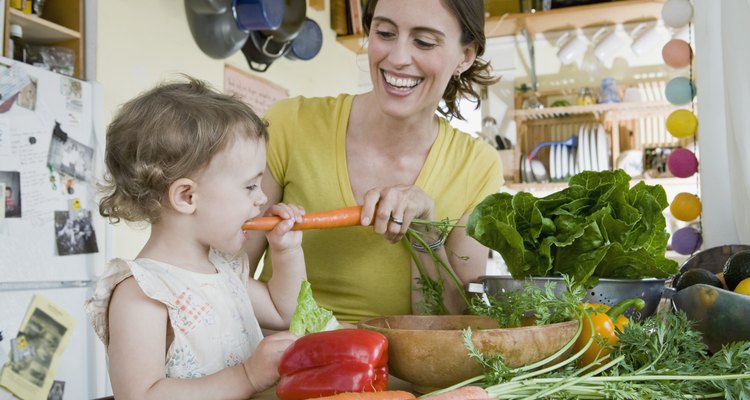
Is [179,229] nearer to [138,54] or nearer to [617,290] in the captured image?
[617,290]

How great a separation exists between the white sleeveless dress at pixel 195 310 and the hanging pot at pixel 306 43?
130 inches

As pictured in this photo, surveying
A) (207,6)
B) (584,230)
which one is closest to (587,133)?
(207,6)

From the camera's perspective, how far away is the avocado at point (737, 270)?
3.54 feet

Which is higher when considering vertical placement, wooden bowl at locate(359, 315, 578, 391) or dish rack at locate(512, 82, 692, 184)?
dish rack at locate(512, 82, 692, 184)

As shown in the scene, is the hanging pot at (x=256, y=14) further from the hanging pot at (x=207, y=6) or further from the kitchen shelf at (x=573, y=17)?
the kitchen shelf at (x=573, y=17)

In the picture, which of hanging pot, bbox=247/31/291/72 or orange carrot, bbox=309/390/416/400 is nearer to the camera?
orange carrot, bbox=309/390/416/400

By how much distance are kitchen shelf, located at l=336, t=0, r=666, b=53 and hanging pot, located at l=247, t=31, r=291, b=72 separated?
2.17ft

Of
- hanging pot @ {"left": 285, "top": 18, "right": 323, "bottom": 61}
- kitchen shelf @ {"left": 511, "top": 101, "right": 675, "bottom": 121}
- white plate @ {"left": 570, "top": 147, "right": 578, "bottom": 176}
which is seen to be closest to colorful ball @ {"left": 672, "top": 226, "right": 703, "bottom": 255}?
hanging pot @ {"left": 285, "top": 18, "right": 323, "bottom": 61}

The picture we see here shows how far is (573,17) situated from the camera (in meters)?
4.98

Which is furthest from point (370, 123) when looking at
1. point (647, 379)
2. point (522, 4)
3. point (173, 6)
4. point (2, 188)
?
point (522, 4)

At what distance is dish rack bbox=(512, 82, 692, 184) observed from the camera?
512cm

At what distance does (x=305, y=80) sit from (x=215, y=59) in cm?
112

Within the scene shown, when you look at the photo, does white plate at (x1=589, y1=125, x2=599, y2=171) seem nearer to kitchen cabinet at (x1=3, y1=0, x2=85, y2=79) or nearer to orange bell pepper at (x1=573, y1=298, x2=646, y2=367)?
kitchen cabinet at (x1=3, y1=0, x2=85, y2=79)

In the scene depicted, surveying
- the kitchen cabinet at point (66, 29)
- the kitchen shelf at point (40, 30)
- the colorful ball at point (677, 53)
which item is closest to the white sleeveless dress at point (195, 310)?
the colorful ball at point (677, 53)
